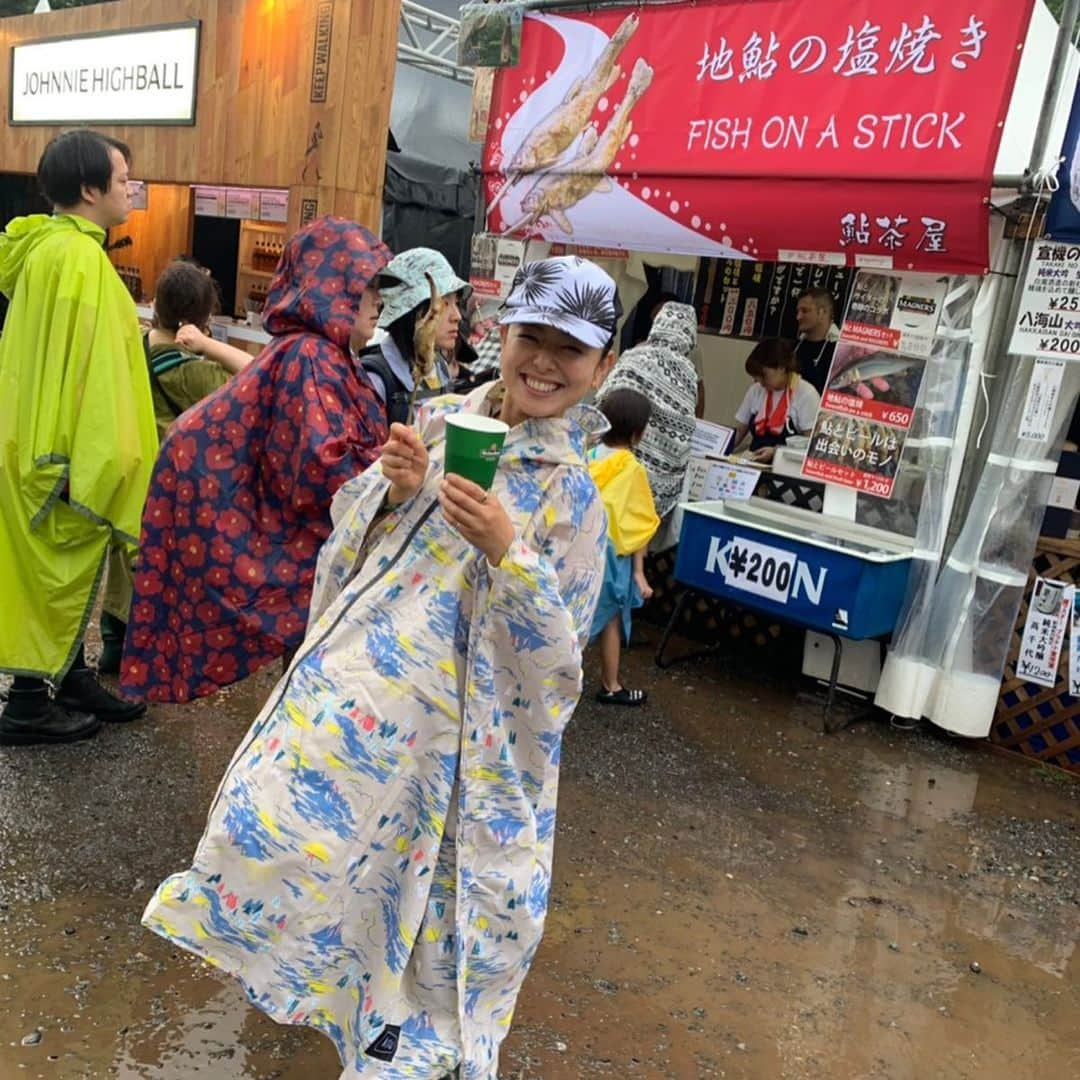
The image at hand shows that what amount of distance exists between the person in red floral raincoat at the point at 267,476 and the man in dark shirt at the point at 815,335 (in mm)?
4282

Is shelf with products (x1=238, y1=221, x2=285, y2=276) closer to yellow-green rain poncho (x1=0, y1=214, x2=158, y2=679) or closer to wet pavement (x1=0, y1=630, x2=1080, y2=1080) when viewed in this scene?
wet pavement (x1=0, y1=630, x2=1080, y2=1080)

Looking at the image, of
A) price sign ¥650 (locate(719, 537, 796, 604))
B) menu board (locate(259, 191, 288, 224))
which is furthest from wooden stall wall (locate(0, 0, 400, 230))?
price sign ¥650 (locate(719, 537, 796, 604))

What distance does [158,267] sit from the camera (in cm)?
1028

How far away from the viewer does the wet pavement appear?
264 cm

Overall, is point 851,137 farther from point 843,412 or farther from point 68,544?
point 68,544

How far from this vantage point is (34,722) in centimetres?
389

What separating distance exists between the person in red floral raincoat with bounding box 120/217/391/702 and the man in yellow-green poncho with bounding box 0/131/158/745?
57 centimetres

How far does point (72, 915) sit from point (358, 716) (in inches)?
67.8

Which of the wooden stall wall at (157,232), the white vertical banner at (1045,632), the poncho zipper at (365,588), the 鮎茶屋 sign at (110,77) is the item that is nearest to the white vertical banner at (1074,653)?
the white vertical banner at (1045,632)

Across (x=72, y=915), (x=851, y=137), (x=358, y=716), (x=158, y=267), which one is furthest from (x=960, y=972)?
(x=158, y=267)

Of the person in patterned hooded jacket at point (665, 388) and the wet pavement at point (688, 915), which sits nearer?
the wet pavement at point (688, 915)

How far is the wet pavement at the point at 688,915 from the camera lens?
2643 millimetres

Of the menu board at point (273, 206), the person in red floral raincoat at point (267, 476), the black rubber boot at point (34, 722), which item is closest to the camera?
the person in red floral raincoat at point (267, 476)

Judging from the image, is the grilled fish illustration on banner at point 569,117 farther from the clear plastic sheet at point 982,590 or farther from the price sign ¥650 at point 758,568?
the clear plastic sheet at point 982,590
